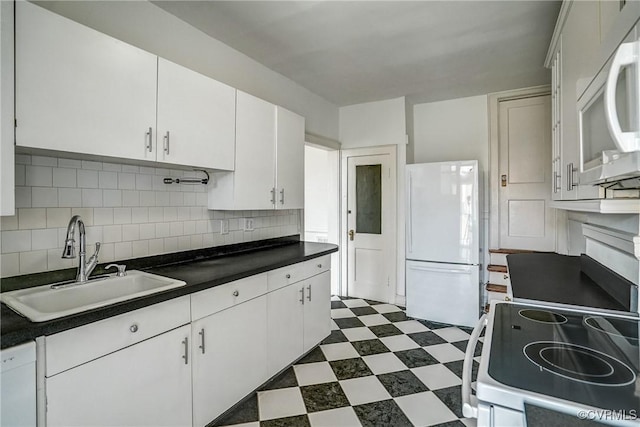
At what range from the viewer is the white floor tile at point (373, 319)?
350 centimetres

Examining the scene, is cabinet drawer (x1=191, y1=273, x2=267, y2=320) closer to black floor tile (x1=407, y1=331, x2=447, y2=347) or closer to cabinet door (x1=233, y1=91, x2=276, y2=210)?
cabinet door (x1=233, y1=91, x2=276, y2=210)

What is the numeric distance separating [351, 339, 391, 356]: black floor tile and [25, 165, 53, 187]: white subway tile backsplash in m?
2.51

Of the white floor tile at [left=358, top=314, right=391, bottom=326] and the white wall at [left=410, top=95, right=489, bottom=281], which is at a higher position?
the white wall at [left=410, top=95, right=489, bottom=281]

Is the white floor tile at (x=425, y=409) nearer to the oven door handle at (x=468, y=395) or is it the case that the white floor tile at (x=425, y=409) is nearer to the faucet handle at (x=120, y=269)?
the oven door handle at (x=468, y=395)

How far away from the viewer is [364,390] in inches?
88.7

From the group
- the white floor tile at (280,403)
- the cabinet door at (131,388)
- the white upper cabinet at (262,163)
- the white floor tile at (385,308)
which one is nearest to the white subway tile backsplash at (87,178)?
the white upper cabinet at (262,163)

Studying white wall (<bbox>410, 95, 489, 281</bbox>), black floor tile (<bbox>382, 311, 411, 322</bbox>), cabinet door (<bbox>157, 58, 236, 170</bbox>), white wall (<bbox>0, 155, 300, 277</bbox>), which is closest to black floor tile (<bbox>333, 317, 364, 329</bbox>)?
black floor tile (<bbox>382, 311, 411, 322</bbox>)

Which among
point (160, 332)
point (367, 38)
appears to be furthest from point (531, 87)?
point (160, 332)

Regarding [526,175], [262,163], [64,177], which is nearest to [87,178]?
[64,177]

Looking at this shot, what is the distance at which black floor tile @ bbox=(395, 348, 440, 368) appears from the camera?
103 inches

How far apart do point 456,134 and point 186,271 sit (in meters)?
3.62

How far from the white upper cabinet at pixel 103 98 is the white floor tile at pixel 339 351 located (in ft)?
6.09

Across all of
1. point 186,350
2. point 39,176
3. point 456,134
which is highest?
point 456,134

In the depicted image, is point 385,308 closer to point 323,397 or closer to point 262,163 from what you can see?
point 323,397
